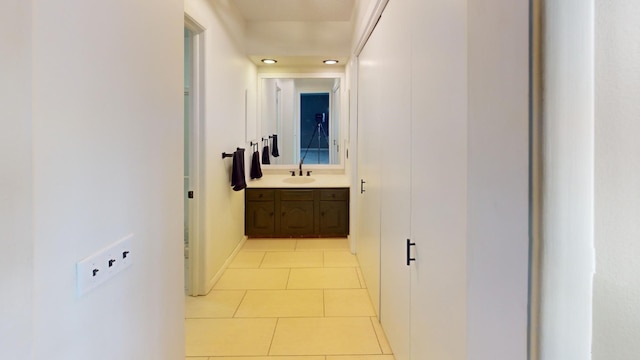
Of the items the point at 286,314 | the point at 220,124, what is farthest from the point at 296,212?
the point at 286,314

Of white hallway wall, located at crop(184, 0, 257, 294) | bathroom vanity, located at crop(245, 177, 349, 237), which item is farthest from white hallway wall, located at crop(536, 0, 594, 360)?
bathroom vanity, located at crop(245, 177, 349, 237)

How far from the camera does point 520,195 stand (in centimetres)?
49

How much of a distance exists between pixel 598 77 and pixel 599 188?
0.39 feet

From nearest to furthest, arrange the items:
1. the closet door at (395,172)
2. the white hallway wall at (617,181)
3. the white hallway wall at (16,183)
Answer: the white hallway wall at (617,181), the white hallway wall at (16,183), the closet door at (395,172)

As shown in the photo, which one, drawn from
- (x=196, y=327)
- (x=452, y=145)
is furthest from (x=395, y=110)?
(x=196, y=327)

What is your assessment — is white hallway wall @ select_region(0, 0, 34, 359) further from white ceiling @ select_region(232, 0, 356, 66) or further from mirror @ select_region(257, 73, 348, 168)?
mirror @ select_region(257, 73, 348, 168)

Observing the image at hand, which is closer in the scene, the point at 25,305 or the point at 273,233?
the point at 25,305

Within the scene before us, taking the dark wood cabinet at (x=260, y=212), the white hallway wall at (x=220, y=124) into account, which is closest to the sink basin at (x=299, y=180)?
the dark wood cabinet at (x=260, y=212)

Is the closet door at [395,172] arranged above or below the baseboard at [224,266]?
above

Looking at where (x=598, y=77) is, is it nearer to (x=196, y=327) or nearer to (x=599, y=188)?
(x=599, y=188)

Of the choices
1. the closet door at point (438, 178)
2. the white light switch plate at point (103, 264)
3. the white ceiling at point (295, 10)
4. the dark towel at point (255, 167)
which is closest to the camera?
the white light switch plate at point (103, 264)

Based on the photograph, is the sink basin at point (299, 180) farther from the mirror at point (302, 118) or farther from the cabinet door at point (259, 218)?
the cabinet door at point (259, 218)

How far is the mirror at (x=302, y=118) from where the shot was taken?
5.66m

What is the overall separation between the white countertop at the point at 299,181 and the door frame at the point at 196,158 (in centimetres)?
173
